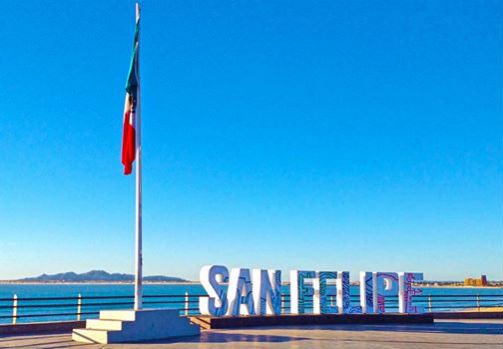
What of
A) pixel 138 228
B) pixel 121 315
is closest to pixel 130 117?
pixel 138 228

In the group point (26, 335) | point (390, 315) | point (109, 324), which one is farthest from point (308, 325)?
point (26, 335)

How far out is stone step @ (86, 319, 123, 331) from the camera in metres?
18.5

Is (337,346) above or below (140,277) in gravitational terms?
below

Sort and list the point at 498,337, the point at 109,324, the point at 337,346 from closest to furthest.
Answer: the point at 337,346
the point at 109,324
the point at 498,337

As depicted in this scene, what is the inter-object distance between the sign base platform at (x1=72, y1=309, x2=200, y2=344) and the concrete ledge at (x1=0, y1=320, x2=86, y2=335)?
9.45 ft

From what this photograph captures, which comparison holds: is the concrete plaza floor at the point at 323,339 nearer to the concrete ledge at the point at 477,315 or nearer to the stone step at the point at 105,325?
the stone step at the point at 105,325

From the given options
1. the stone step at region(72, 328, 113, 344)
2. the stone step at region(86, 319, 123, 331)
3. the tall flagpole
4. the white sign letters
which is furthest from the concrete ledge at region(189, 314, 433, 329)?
the stone step at region(72, 328, 113, 344)

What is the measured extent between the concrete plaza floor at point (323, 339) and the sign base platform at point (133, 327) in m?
0.63

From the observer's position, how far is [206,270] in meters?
23.2

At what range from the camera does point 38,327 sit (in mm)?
21625

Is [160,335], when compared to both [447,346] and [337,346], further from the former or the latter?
[447,346]

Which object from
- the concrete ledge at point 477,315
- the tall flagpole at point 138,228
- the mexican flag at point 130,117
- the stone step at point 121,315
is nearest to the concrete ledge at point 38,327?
the stone step at point 121,315

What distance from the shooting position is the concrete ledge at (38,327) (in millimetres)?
20672

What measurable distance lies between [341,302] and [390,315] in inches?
85.4
